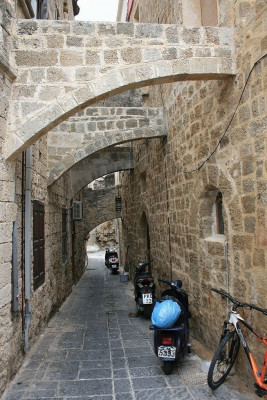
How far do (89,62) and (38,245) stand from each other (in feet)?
9.73

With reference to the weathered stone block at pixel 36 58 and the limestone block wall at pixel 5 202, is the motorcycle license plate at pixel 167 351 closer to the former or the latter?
the limestone block wall at pixel 5 202

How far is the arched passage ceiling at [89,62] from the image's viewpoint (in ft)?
10.4

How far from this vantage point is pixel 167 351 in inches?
137

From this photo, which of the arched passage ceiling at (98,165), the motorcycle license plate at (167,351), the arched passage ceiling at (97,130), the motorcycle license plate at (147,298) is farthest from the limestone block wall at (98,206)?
the motorcycle license plate at (167,351)

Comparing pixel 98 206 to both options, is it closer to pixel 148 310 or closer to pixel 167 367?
pixel 148 310

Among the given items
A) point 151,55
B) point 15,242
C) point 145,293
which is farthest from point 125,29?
point 145,293

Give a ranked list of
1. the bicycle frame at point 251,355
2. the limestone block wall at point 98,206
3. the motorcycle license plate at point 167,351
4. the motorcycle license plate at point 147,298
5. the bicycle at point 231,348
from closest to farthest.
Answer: the bicycle frame at point 251,355 < the bicycle at point 231,348 < the motorcycle license plate at point 167,351 < the motorcycle license plate at point 147,298 < the limestone block wall at point 98,206

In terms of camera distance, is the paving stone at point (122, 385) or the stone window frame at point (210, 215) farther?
the stone window frame at point (210, 215)

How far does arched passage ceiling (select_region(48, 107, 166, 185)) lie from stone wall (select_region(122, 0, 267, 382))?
0.48 m

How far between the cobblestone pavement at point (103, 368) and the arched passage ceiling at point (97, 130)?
312cm

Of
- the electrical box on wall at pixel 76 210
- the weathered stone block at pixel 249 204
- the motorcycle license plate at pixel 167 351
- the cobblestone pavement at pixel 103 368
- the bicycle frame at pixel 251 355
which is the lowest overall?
the cobblestone pavement at pixel 103 368

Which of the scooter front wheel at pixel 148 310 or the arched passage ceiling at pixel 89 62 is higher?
the arched passage ceiling at pixel 89 62

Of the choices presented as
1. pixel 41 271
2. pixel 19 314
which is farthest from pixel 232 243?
pixel 41 271

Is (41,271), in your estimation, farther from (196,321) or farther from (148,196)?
(148,196)
